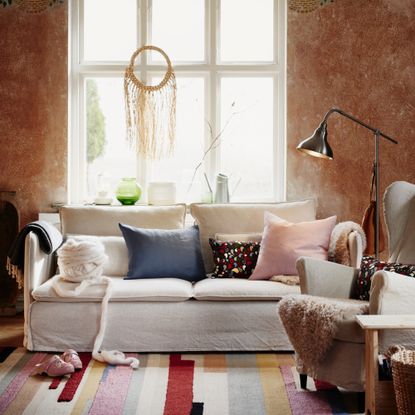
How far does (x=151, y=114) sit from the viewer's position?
5.20 m

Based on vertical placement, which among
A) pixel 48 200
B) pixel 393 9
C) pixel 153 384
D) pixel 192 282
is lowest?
pixel 153 384

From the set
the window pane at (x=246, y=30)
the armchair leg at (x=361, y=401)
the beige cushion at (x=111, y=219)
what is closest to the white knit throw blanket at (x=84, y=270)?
the beige cushion at (x=111, y=219)

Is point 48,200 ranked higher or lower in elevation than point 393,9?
lower

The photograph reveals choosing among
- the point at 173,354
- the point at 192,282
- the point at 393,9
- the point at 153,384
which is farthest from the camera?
the point at 393,9

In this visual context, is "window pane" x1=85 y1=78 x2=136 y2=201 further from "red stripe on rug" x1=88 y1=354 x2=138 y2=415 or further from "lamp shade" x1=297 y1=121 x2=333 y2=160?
"red stripe on rug" x1=88 y1=354 x2=138 y2=415

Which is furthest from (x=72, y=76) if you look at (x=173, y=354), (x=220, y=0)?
(x=173, y=354)

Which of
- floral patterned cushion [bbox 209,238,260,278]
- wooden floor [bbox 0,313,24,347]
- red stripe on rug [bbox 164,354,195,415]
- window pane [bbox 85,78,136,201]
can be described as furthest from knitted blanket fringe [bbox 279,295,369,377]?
window pane [bbox 85,78,136,201]

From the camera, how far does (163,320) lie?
3986mm

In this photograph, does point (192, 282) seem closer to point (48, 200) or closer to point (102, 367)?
point (102, 367)

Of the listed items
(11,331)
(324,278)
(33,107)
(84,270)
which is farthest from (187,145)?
(324,278)

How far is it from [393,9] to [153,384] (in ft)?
10.5

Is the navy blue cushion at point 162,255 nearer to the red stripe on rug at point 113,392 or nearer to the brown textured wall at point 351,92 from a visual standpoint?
the red stripe on rug at point 113,392

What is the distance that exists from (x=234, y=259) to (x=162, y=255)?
0.45 metres

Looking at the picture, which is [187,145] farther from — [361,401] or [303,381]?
[361,401]
